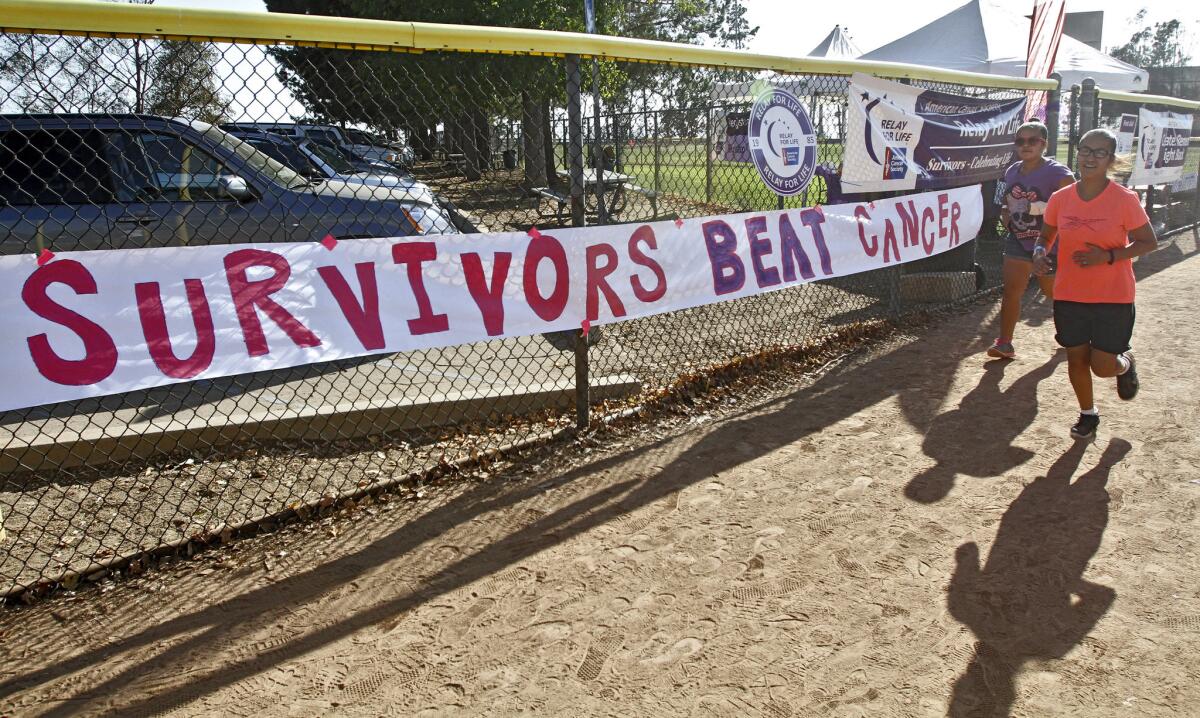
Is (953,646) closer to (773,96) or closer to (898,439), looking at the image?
(898,439)

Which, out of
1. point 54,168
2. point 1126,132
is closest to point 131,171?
point 54,168

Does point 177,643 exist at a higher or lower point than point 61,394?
lower

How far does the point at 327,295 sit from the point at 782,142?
3.49 m

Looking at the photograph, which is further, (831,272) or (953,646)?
(831,272)

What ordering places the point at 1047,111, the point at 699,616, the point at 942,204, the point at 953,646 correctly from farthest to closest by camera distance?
the point at 1047,111
the point at 942,204
the point at 699,616
the point at 953,646

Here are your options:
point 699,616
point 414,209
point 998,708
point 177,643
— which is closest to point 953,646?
point 998,708

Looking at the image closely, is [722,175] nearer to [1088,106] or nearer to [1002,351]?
[1002,351]

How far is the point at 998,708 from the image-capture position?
2.41 metres

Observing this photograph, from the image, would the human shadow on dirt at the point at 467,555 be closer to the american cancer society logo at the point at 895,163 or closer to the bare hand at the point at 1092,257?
the bare hand at the point at 1092,257

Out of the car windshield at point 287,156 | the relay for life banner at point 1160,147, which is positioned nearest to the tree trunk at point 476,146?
the car windshield at point 287,156

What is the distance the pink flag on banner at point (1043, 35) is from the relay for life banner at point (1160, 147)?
1338 mm

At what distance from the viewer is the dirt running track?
255 centimetres

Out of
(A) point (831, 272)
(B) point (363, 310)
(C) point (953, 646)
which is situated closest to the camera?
(C) point (953, 646)

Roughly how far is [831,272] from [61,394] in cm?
487
